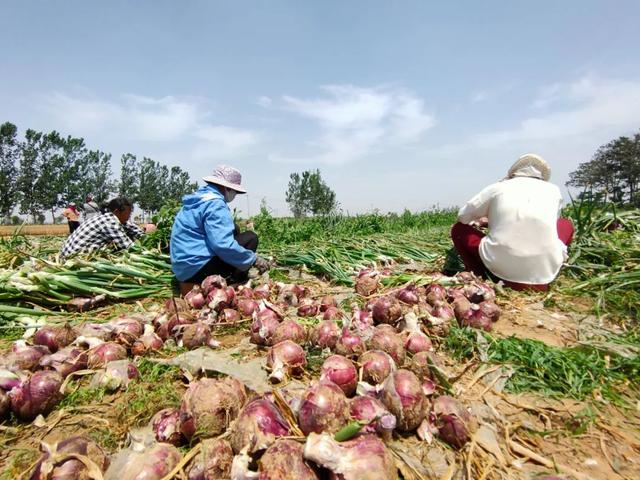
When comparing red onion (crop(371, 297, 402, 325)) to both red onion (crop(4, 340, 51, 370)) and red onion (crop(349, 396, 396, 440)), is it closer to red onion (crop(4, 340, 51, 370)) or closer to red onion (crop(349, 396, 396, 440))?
red onion (crop(349, 396, 396, 440))

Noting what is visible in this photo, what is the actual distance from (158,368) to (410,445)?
→ 124 centimetres

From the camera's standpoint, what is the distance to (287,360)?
161 cm

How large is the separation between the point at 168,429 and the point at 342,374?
2.17ft

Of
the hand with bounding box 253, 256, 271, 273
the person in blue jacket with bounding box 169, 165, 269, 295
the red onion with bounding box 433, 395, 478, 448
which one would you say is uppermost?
the person in blue jacket with bounding box 169, 165, 269, 295

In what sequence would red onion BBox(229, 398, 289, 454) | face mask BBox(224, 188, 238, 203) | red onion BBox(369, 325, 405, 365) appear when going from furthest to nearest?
face mask BBox(224, 188, 238, 203) < red onion BBox(369, 325, 405, 365) < red onion BBox(229, 398, 289, 454)

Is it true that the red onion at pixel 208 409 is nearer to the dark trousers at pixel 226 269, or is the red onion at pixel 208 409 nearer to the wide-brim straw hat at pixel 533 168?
the dark trousers at pixel 226 269

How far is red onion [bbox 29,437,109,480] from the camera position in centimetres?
98

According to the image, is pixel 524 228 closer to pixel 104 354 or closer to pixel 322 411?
pixel 322 411

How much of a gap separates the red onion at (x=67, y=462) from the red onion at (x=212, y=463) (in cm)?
27

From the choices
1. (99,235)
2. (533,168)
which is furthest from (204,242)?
(533,168)

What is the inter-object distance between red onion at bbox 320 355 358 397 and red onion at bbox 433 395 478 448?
0.32 meters

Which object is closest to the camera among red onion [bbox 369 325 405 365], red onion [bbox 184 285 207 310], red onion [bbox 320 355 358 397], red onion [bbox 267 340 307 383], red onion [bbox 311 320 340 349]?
red onion [bbox 320 355 358 397]

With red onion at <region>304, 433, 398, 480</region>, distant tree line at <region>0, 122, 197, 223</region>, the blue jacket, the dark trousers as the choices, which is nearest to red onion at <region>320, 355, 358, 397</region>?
red onion at <region>304, 433, 398, 480</region>

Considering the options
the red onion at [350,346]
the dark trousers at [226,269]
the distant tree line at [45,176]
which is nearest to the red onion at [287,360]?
the red onion at [350,346]
